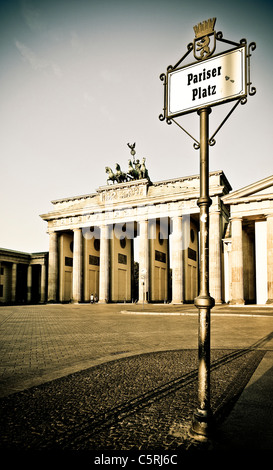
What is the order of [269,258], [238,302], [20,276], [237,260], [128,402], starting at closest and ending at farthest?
[128,402], [269,258], [238,302], [237,260], [20,276]

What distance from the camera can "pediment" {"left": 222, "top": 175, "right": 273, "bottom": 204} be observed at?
33688 millimetres

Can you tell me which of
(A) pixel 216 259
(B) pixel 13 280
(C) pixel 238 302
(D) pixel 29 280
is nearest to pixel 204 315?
(C) pixel 238 302

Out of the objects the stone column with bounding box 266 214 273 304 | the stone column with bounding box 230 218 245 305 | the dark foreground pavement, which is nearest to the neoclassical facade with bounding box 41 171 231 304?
the stone column with bounding box 230 218 245 305

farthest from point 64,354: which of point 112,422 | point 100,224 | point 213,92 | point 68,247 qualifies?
point 68,247

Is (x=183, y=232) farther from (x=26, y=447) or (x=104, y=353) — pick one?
(x=26, y=447)

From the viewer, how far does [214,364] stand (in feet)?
24.0

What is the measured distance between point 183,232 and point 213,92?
40.5 m

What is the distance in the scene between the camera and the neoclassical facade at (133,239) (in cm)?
4191

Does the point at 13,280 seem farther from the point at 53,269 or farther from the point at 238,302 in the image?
the point at 238,302

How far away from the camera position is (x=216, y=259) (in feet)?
128

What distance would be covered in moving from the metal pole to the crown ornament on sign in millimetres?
963

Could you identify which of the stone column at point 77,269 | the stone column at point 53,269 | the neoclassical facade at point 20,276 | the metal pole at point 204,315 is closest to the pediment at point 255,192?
the stone column at point 77,269

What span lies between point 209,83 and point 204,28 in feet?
2.44

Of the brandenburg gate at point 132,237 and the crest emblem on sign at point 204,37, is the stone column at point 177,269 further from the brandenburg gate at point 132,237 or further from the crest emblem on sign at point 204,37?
the crest emblem on sign at point 204,37
